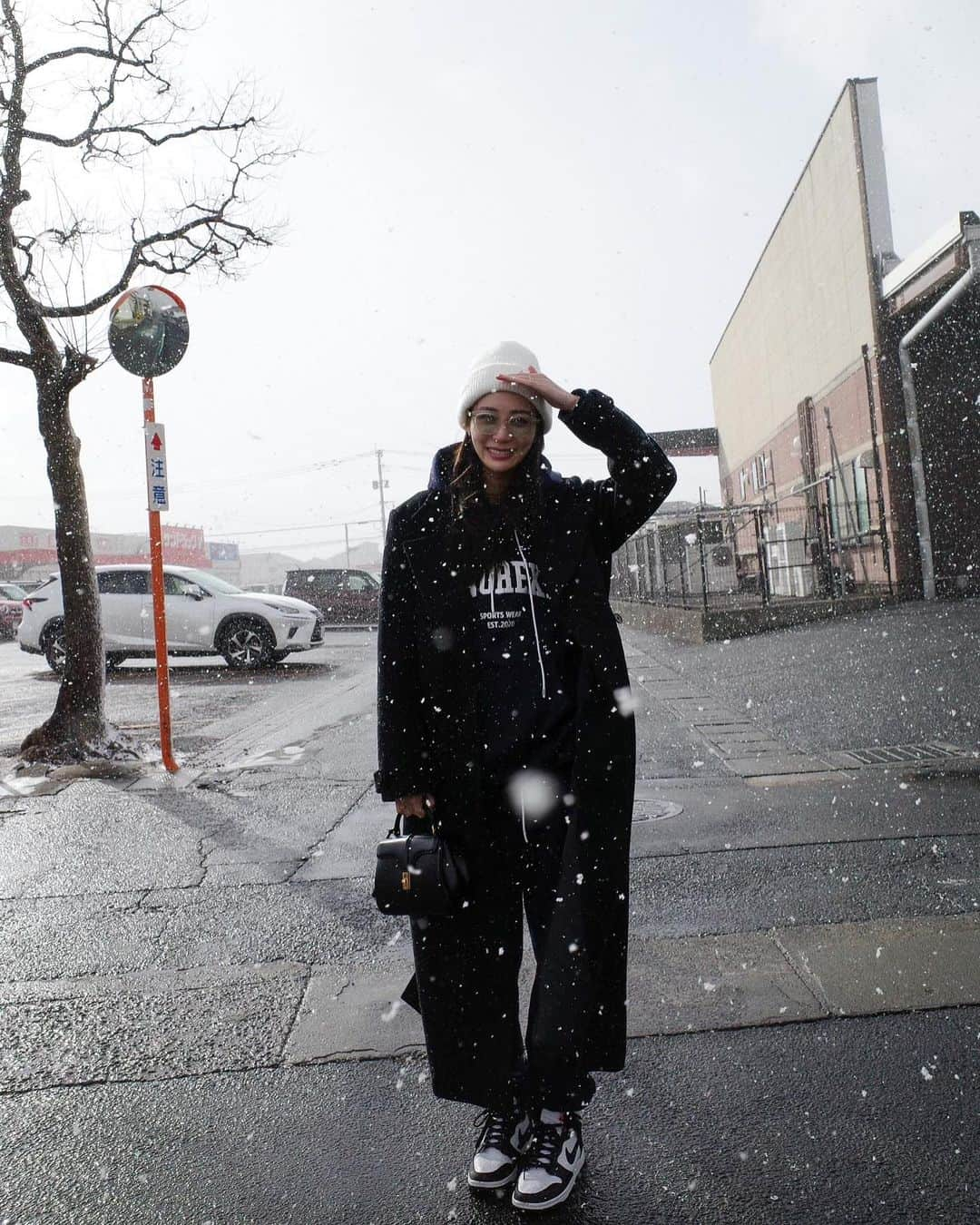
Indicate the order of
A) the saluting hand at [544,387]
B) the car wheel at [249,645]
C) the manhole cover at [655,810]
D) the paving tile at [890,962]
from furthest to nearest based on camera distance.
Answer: the car wheel at [249,645], the manhole cover at [655,810], the paving tile at [890,962], the saluting hand at [544,387]

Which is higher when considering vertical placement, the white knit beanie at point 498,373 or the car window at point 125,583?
the car window at point 125,583

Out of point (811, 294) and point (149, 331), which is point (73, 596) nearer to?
point (149, 331)

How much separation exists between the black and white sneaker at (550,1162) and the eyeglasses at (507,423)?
5.13ft

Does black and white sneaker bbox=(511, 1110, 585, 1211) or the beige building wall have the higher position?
the beige building wall

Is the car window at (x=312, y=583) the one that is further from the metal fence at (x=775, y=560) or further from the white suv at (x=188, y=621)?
the white suv at (x=188, y=621)

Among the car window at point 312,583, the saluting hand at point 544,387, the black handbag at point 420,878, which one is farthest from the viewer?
the car window at point 312,583

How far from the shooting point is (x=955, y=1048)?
2742mm

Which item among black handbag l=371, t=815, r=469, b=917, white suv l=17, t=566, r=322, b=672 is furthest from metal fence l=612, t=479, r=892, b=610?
black handbag l=371, t=815, r=469, b=917

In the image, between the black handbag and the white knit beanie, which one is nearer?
the black handbag

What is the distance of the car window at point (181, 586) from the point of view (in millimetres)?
16219

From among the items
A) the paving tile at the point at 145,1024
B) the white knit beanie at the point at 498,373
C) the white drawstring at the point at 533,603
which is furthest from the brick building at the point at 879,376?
the paving tile at the point at 145,1024

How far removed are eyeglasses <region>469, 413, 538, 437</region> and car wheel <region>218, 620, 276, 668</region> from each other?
→ 13756mm

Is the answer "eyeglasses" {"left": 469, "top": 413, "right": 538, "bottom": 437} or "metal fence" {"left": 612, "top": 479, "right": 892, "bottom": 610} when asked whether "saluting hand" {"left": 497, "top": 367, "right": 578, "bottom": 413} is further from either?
"metal fence" {"left": 612, "top": 479, "right": 892, "bottom": 610}

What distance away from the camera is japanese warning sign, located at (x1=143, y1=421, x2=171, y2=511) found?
732 cm
